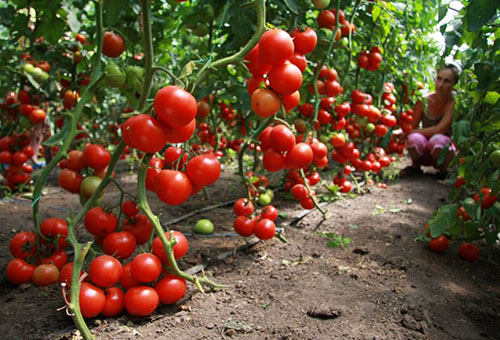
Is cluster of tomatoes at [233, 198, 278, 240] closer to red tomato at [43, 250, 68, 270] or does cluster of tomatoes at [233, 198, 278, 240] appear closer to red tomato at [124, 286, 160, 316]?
red tomato at [124, 286, 160, 316]

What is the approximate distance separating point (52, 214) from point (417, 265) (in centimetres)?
204

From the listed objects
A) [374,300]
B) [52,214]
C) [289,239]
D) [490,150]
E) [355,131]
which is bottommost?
[52,214]

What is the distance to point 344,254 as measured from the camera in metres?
1.81

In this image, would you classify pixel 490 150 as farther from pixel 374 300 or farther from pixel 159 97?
pixel 159 97

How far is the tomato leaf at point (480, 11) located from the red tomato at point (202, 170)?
0.72 meters

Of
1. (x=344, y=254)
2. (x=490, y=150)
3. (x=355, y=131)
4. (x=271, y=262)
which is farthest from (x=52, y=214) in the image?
(x=490, y=150)

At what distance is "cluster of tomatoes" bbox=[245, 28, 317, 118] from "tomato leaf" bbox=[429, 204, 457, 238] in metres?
0.87

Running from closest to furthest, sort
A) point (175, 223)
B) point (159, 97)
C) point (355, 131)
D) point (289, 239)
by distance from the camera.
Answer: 1. point (159, 97)
2. point (289, 239)
3. point (175, 223)
4. point (355, 131)

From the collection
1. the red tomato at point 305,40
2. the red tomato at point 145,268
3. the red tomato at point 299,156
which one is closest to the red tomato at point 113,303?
the red tomato at point 145,268

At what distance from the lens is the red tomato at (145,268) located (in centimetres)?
115

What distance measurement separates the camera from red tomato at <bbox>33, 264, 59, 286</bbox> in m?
1.38

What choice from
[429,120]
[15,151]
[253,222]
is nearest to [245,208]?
[253,222]

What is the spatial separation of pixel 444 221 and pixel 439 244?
13.4 inches

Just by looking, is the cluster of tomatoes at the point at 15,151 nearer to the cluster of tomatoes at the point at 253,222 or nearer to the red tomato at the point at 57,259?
the red tomato at the point at 57,259
